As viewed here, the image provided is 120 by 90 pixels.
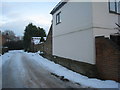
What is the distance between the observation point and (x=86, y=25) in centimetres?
903

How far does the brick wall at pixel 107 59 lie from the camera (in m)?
6.71

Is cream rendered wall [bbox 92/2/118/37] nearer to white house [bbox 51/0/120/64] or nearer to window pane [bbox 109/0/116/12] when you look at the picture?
white house [bbox 51/0/120/64]

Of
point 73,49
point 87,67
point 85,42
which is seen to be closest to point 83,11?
point 85,42

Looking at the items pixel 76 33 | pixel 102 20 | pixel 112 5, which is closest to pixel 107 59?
pixel 102 20

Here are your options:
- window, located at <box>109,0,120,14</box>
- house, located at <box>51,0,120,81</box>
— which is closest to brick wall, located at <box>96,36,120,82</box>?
house, located at <box>51,0,120,81</box>

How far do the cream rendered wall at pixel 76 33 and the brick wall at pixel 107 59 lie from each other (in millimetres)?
503

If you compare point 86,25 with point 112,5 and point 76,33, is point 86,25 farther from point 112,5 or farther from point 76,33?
point 112,5

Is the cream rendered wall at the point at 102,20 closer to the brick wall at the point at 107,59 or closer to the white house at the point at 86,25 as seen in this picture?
the white house at the point at 86,25

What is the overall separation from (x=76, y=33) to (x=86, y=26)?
56.0 inches

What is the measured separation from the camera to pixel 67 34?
11.9 m

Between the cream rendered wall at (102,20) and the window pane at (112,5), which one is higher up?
the window pane at (112,5)

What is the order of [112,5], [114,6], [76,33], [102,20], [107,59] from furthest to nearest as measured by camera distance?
[76,33] < [114,6] < [112,5] < [102,20] < [107,59]

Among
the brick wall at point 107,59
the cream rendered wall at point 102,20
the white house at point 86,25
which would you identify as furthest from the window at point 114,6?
the brick wall at point 107,59

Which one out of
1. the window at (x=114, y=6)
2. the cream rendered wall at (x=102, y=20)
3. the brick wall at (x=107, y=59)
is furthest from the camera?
the window at (x=114, y=6)
